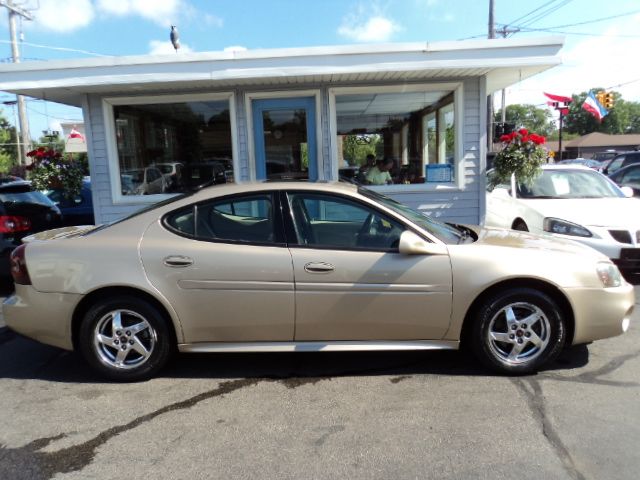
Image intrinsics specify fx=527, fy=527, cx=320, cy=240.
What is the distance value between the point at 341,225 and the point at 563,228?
13.3ft

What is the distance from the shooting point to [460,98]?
7926 mm

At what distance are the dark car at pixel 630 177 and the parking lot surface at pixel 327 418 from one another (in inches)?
302

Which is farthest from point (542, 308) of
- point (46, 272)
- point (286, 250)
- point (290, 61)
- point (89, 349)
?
point (290, 61)

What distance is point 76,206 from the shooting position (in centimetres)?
939

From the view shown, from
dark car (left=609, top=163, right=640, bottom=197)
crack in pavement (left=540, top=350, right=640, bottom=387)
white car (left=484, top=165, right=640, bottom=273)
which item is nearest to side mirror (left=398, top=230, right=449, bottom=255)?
crack in pavement (left=540, top=350, right=640, bottom=387)

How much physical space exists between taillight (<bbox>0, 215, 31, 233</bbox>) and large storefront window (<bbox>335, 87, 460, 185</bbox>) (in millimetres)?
4530

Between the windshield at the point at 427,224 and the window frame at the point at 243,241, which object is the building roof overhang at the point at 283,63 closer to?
the windshield at the point at 427,224

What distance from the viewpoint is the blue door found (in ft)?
26.4

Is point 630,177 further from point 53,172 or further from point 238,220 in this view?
point 53,172

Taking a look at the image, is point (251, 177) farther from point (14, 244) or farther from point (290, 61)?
point (14, 244)

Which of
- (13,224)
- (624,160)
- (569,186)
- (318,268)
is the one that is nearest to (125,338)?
(318,268)

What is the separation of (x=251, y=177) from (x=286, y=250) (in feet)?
14.8

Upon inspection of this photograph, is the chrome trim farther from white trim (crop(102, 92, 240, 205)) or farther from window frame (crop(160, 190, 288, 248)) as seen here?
white trim (crop(102, 92, 240, 205))

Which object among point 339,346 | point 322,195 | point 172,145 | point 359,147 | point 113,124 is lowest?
point 339,346
